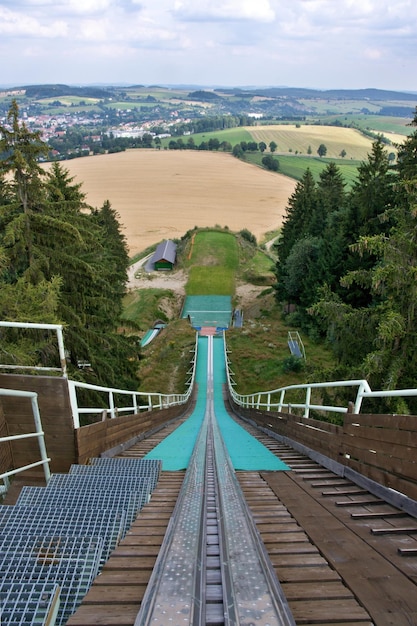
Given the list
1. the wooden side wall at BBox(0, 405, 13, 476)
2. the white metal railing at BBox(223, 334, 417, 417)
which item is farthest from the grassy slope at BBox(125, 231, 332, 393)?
the wooden side wall at BBox(0, 405, 13, 476)

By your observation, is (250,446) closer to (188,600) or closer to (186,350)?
(188,600)

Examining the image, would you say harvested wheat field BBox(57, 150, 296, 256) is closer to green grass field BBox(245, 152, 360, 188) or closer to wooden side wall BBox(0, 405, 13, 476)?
green grass field BBox(245, 152, 360, 188)

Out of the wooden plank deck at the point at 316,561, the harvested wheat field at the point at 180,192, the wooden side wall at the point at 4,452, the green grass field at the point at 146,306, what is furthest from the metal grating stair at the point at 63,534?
the harvested wheat field at the point at 180,192

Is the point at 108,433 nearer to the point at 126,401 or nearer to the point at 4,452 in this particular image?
the point at 4,452

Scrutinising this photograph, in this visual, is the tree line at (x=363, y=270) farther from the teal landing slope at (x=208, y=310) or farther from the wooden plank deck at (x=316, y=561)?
the wooden plank deck at (x=316, y=561)

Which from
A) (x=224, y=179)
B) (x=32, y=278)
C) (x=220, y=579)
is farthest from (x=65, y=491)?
(x=224, y=179)
